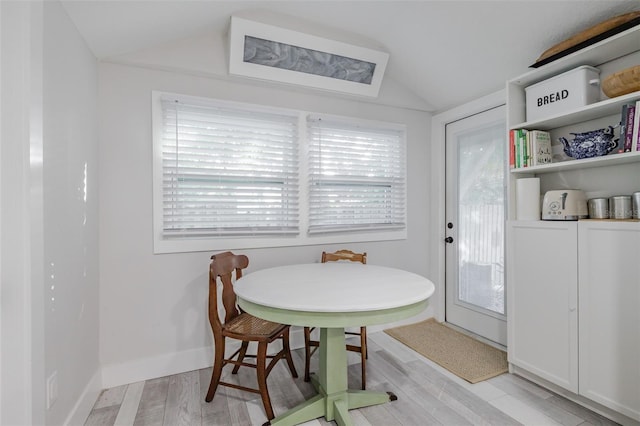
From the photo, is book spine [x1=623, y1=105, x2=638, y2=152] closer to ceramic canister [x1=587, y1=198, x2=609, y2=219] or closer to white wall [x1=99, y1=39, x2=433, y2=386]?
ceramic canister [x1=587, y1=198, x2=609, y2=219]

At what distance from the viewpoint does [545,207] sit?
2.03 m

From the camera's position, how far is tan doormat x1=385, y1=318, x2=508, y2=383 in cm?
224

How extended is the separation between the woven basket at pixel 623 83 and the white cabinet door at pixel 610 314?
0.73 metres

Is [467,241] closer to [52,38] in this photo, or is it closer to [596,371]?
[596,371]

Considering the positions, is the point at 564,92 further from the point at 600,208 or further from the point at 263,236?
the point at 263,236

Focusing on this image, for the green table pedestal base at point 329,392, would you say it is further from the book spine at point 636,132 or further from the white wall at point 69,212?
the book spine at point 636,132

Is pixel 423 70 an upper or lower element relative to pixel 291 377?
upper

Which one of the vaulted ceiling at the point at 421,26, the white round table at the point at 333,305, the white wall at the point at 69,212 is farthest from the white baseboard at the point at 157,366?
the vaulted ceiling at the point at 421,26

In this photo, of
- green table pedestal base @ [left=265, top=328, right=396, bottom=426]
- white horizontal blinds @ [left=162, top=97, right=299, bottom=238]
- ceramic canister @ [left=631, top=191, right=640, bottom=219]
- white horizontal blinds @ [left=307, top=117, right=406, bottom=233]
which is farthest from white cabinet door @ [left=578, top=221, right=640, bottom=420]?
white horizontal blinds @ [left=162, top=97, right=299, bottom=238]

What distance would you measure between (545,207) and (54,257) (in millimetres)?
2836

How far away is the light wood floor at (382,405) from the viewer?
5.65 feet

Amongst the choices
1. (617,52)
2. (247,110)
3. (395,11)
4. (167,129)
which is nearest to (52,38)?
(167,129)

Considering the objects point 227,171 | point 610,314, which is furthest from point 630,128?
point 227,171

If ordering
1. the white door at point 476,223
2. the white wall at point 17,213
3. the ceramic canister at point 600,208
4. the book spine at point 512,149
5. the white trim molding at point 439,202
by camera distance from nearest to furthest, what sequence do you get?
1. the white wall at point 17,213
2. the ceramic canister at point 600,208
3. the book spine at point 512,149
4. the white door at point 476,223
5. the white trim molding at point 439,202
